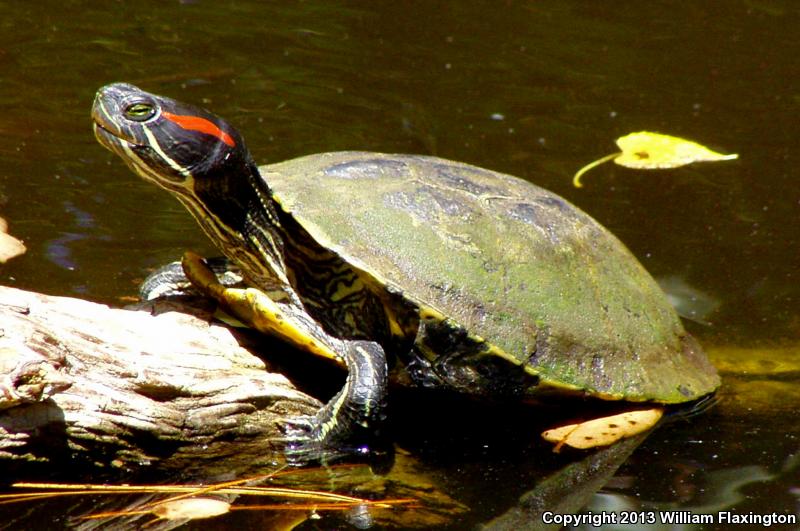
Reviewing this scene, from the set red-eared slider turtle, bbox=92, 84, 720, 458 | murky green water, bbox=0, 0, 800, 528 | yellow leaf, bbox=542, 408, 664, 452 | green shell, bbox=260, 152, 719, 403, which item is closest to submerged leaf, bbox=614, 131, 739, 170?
murky green water, bbox=0, 0, 800, 528

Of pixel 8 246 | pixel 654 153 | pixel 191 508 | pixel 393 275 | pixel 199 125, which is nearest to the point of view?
pixel 191 508

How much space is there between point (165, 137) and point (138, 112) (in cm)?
14

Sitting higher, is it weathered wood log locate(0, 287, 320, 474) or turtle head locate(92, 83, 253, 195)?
turtle head locate(92, 83, 253, 195)

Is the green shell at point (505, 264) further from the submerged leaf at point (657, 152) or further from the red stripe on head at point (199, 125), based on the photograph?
the submerged leaf at point (657, 152)

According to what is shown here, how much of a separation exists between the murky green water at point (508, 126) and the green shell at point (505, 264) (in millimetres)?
A: 362

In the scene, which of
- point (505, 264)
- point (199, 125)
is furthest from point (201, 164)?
point (505, 264)

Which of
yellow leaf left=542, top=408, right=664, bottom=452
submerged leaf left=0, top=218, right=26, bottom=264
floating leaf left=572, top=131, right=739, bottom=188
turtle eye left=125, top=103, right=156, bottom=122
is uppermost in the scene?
turtle eye left=125, top=103, right=156, bottom=122

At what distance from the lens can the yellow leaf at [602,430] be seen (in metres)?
3.87

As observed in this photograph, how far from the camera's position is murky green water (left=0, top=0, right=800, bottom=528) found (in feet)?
13.2

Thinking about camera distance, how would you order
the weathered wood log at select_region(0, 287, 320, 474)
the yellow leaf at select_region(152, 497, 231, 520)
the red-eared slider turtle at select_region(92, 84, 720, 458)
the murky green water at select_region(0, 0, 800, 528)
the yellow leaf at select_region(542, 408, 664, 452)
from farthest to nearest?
1. the murky green water at select_region(0, 0, 800, 528)
2. the yellow leaf at select_region(542, 408, 664, 452)
3. the red-eared slider turtle at select_region(92, 84, 720, 458)
4. the yellow leaf at select_region(152, 497, 231, 520)
5. the weathered wood log at select_region(0, 287, 320, 474)

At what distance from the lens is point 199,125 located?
3760 millimetres

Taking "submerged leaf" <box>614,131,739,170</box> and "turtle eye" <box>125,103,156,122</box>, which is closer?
"turtle eye" <box>125,103,156,122</box>

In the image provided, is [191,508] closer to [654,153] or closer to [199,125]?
[199,125]

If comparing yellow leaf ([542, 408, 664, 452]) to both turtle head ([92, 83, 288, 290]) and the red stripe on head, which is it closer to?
turtle head ([92, 83, 288, 290])
